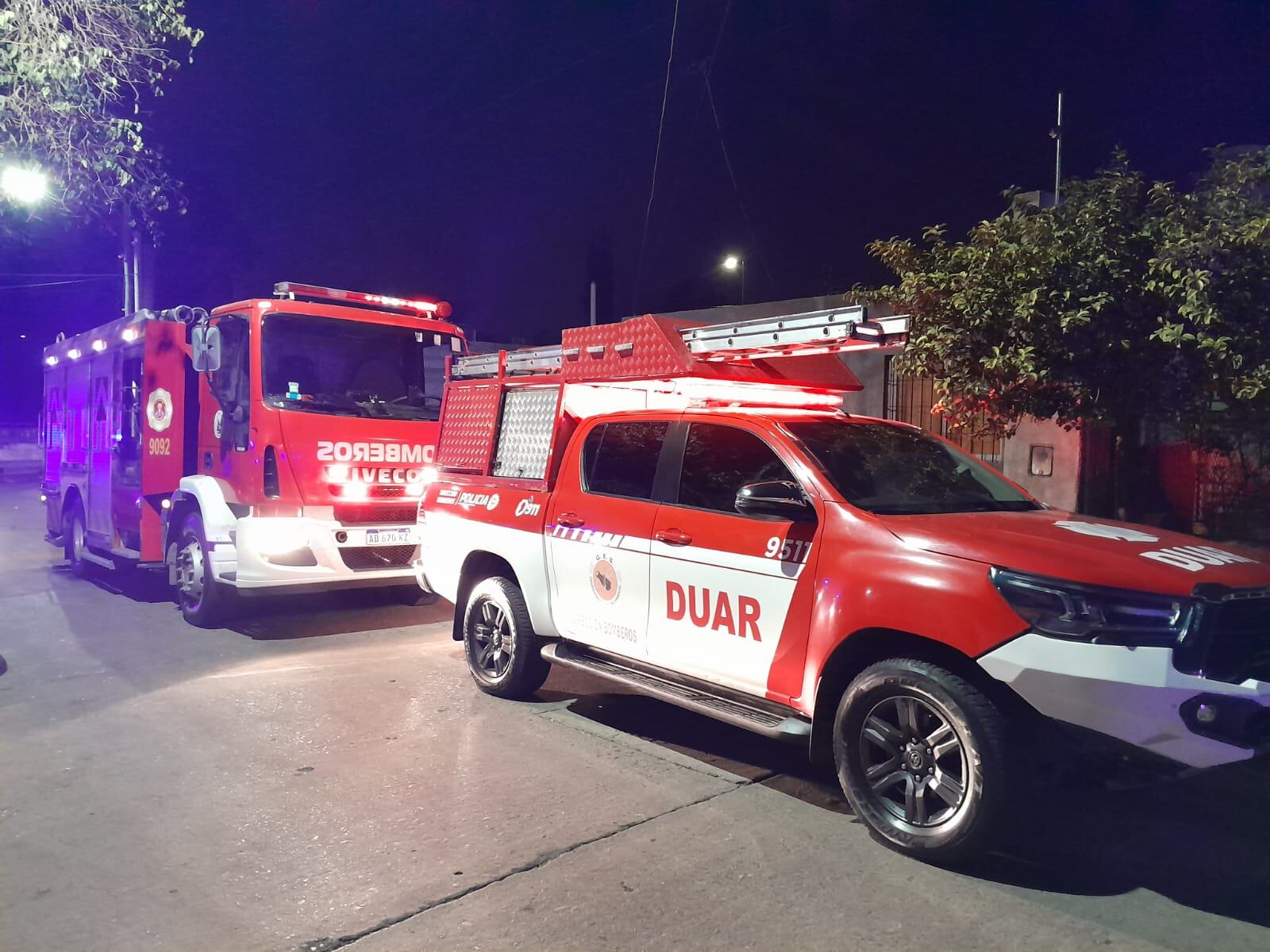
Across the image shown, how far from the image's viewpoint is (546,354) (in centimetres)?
643

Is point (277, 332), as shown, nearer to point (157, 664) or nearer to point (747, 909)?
point (157, 664)

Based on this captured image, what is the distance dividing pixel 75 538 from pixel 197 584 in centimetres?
458

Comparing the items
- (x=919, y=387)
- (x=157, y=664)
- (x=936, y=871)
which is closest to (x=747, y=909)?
(x=936, y=871)

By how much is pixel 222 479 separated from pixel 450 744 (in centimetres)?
463

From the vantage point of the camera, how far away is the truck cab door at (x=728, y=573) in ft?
14.3

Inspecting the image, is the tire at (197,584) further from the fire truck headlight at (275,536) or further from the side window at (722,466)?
the side window at (722,466)

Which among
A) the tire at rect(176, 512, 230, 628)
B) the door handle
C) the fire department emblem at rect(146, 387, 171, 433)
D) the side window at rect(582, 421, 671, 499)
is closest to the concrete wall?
the side window at rect(582, 421, 671, 499)

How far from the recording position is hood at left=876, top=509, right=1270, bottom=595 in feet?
11.6

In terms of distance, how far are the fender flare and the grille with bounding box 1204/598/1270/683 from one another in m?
7.45

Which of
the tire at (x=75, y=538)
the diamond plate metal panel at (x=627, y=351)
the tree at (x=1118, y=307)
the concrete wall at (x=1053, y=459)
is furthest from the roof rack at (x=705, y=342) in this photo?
the concrete wall at (x=1053, y=459)

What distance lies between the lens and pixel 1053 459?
1325cm

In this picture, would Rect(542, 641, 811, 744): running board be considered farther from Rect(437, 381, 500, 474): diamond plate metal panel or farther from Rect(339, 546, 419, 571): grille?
Rect(339, 546, 419, 571): grille

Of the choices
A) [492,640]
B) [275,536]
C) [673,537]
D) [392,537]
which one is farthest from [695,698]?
[275,536]

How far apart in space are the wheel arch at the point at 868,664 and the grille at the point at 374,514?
4880 mm
